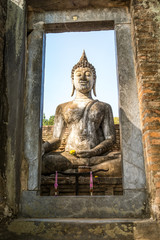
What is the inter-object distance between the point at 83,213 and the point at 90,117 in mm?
3180

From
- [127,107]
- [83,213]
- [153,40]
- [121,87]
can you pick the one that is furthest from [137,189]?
[153,40]

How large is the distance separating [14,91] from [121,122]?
1.86 meters

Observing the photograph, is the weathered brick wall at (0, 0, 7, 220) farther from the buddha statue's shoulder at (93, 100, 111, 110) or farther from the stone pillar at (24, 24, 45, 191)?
the buddha statue's shoulder at (93, 100, 111, 110)

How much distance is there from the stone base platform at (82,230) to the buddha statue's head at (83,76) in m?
4.37

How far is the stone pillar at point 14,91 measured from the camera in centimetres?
408

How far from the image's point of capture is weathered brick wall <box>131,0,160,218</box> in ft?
13.0

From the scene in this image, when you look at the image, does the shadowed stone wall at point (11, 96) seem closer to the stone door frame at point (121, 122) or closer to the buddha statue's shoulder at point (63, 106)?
the stone door frame at point (121, 122)

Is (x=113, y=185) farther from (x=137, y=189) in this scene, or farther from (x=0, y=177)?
(x=0, y=177)

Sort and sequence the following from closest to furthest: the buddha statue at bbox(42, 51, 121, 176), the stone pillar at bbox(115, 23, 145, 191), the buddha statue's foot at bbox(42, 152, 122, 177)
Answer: the stone pillar at bbox(115, 23, 145, 191) → the buddha statue's foot at bbox(42, 152, 122, 177) → the buddha statue at bbox(42, 51, 121, 176)

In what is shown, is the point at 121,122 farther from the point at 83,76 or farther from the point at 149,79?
the point at 83,76

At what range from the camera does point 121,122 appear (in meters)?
4.55

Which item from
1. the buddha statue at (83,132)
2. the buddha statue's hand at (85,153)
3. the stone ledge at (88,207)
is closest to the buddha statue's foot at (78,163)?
the buddha statue at (83,132)

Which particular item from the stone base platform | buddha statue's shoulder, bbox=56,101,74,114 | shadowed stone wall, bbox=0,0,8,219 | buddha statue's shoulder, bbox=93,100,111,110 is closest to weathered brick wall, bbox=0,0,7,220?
shadowed stone wall, bbox=0,0,8,219

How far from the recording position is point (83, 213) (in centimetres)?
413
